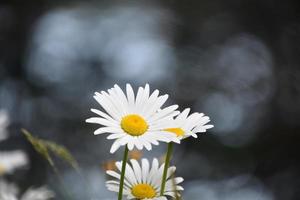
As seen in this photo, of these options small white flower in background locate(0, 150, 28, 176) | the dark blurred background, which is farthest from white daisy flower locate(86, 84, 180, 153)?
the dark blurred background

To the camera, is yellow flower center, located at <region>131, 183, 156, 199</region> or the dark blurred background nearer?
yellow flower center, located at <region>131, 183, 156, 199</region>

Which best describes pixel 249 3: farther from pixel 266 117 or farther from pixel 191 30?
pixel 266 117

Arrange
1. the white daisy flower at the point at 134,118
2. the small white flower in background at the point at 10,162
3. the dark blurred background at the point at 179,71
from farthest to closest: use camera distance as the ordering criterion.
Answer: the dark blurred background at the point at 179,71, the small white flower in background at the point at 10,162, the white daisy flower at the point at 134,118

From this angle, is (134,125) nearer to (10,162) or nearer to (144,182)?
(144,182)

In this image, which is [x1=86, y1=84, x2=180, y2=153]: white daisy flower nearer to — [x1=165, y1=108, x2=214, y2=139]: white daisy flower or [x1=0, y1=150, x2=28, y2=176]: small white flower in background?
[x1=165, y1=108, x2=214, y2=139]: white daisy flower

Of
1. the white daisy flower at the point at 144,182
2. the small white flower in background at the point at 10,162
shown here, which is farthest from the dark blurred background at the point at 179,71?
the white daisy flower at the point at 144,182

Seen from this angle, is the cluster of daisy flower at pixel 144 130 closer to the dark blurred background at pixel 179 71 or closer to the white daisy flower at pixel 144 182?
the white daisy flower at pixel 144 182

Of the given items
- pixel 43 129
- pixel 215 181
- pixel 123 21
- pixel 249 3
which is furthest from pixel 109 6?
pixel 215 181

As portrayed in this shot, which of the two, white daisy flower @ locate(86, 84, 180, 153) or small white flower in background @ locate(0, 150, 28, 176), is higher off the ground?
small white flower in background @ locate(0, 150, 28, 176)
